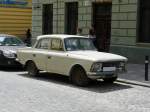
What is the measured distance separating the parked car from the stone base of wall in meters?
5.25

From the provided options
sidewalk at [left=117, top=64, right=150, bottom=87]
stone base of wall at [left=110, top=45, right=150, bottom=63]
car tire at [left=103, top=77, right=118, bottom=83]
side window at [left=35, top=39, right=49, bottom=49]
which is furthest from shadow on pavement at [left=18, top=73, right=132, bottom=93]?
stone base of wall at [left=110, top=45, right=150, bottom=63]

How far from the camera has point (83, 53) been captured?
40.2ft

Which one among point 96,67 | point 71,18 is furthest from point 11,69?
point 71,18

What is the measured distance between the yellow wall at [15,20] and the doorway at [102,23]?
1362cm

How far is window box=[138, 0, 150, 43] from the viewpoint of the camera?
60.3 feet

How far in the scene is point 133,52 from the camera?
61.0 ft

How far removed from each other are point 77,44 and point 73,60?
1104 millimetres

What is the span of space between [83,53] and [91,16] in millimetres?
9419

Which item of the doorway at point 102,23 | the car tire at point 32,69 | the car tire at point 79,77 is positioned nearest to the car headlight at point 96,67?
the car tire at point 79,77

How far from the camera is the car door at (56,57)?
494 inches

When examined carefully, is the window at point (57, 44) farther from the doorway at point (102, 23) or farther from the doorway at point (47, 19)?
the doorway at point (47, 19)

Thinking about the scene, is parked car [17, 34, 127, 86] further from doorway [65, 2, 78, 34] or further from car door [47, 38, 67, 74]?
doorway [65, 2, 78, 34]

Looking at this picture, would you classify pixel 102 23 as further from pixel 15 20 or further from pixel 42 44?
pixel 15 20

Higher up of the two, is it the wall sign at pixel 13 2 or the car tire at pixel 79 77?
the wall sign at pixel 13 2
